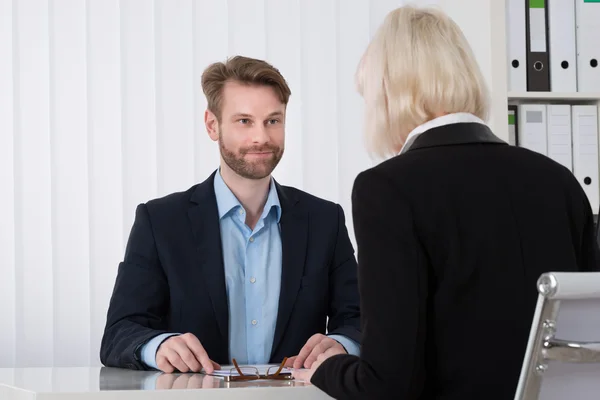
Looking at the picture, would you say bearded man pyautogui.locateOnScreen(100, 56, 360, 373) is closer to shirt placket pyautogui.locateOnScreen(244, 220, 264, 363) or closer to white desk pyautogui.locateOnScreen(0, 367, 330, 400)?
shirt placket pyautogui.locateOnScreen(244, 220, 264, 363)

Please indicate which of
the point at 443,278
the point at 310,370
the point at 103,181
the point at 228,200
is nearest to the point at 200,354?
the point at 310,370

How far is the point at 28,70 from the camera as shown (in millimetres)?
3100

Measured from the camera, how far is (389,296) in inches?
48.0

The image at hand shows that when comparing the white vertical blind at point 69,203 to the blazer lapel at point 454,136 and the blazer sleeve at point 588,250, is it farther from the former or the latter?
the blazer sleeve at point 588,250

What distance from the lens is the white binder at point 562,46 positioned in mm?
3129

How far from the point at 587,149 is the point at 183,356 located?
1.92m

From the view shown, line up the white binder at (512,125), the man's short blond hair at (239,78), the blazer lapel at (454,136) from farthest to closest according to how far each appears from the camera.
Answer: the white binder at (512,125) < the man's short blond hair at (239,78) < the blazer lapel at (454,136)

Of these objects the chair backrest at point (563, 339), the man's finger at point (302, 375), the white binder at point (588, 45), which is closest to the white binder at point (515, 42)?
the white binder at point (588, 45)

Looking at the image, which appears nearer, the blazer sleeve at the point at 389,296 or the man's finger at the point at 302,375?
the blazer sleeve at the point at 389,296

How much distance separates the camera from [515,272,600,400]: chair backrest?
102cm

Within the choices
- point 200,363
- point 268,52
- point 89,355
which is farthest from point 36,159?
point 200,363

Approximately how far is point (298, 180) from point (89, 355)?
3.33ft

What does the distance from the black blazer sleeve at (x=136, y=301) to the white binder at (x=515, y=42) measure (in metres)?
1.52

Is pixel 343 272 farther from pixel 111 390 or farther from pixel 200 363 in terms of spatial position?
pixel 111 390
